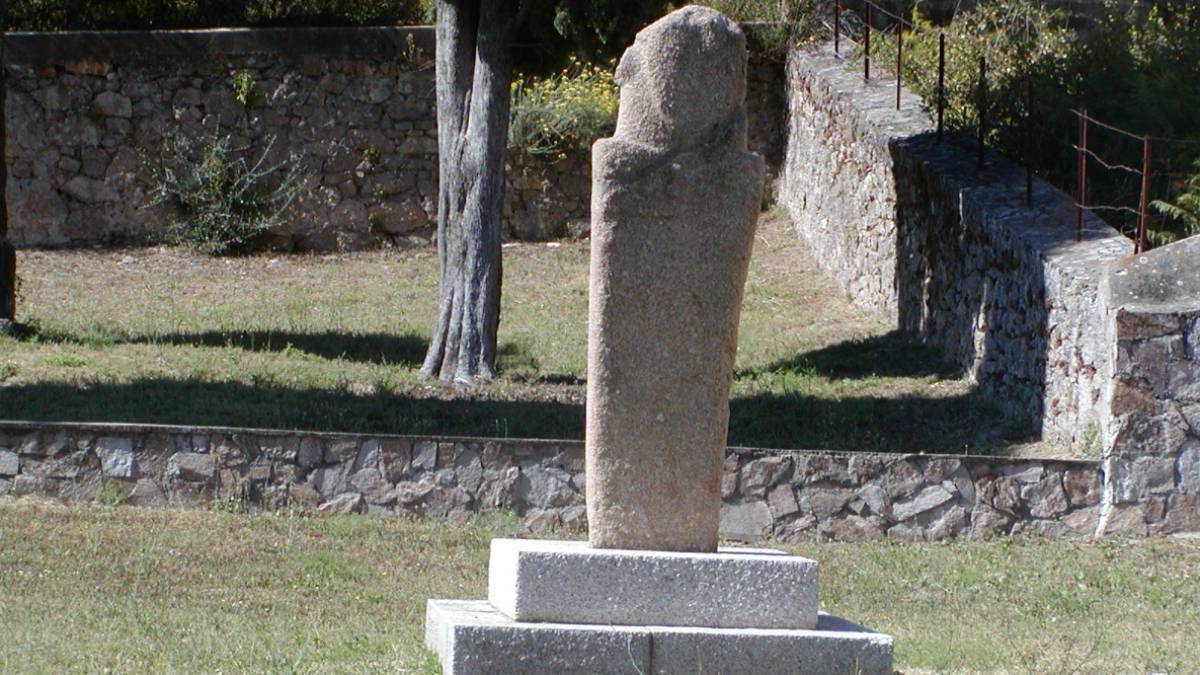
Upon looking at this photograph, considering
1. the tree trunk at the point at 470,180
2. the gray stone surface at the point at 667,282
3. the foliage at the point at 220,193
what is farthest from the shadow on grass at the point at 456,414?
the foliage at the point at 220,193

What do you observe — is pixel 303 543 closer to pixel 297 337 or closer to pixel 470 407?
pixel 470 407

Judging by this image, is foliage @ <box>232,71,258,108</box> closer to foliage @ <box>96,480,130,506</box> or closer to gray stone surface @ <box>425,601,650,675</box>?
foliage @ <box>96,480,130,506</box>

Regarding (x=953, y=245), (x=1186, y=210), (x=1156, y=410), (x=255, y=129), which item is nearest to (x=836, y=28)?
(x=953, y=245)

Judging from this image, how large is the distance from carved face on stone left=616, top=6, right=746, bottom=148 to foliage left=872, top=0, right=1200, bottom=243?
628 centimetres

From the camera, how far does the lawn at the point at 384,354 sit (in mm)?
11031

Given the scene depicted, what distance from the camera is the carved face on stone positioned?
5.72m

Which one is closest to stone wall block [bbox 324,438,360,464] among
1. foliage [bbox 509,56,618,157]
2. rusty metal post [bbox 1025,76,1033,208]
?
rusty metal post [bbox 1025,76,1033,208]

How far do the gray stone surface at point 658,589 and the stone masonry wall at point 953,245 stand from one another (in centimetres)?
455

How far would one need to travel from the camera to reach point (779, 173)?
61.5ft

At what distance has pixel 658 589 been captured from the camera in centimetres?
554

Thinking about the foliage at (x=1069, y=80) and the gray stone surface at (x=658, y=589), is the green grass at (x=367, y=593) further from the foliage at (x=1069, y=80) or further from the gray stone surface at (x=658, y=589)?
the foliage at (x=1069, y=80)

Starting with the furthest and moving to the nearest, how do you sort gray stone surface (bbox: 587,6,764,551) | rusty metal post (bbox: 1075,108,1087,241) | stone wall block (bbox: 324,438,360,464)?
rusty metal post (bbox: 1075,108,1087,241) → stone wall block (bbox: 324,438,360,464) → gray stone surface (bbox: 587,6,764,551)

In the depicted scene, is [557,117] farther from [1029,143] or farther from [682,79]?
[682,79]

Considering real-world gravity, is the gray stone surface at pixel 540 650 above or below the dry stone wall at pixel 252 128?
below
